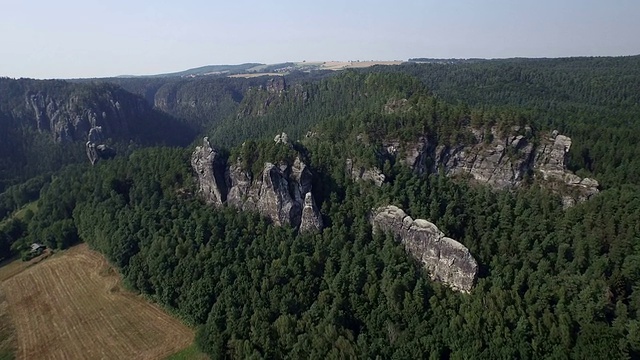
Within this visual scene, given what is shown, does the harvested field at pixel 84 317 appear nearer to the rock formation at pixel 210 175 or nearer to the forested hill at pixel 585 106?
the rock formation at pixel 210 175

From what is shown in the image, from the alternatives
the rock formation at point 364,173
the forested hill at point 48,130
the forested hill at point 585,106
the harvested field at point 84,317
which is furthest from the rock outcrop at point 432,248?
the forested hill at point 48,130

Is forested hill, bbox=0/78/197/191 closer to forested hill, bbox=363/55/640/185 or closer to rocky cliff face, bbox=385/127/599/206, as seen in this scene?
rocky cliff face, bbox=385/127/599/206

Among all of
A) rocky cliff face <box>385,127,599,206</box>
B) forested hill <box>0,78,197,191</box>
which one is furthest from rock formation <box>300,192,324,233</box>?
forested hill <box>0,78,197,191</box>

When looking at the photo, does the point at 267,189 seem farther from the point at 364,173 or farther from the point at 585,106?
the point at 585,106

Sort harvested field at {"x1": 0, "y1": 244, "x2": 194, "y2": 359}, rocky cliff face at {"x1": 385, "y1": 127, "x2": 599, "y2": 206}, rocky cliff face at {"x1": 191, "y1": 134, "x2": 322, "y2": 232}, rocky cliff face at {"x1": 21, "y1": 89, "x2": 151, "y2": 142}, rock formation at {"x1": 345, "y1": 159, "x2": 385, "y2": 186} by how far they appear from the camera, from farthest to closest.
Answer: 1. rocky cliff face at {"x1": 21, "y1": 89, "x2": 151, "y2": 142}
2. rock formation at {"x1": 345, "y1": 159, "x2": 385, "y2": 186}
3. rocky cliff face at {"x1": 385, "y1": 127, "x2": 599, "y2": 206}
4. rocky cliff face at {"x1": 191, "y1": 134, "x2": 322, "y2": 232}
5. harvested field at {"x1": 0, "y1": 244, "x2": 194, "y2": 359}

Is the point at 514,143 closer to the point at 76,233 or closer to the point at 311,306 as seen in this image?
the point at 311,306

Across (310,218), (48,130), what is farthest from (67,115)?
(310,218)

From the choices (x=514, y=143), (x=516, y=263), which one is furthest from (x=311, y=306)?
(x=514, y=143)
